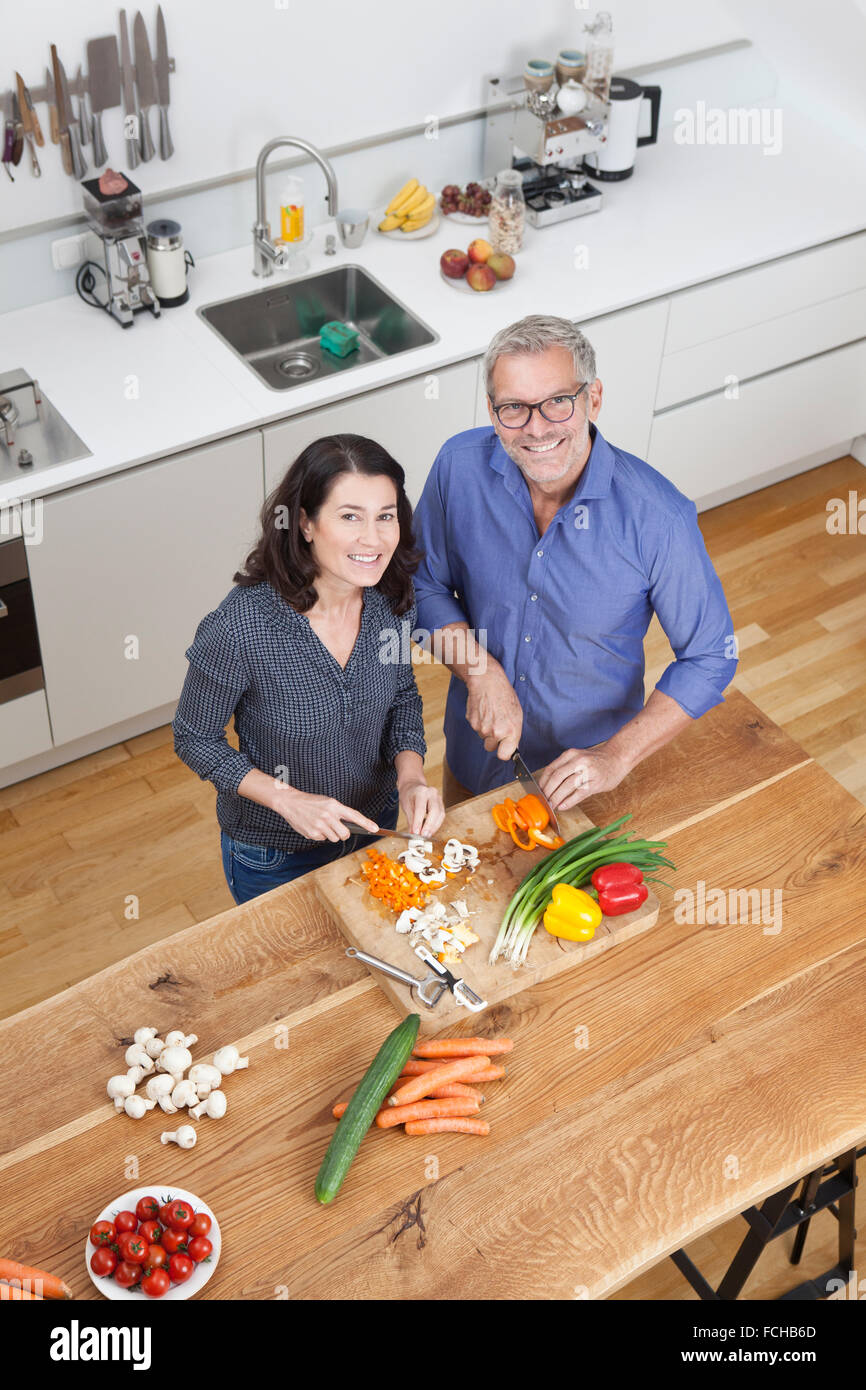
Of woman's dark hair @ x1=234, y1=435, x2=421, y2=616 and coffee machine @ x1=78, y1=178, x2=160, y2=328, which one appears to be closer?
woman's dark hair @ x1=234, y1=435, x2=421, y2=616

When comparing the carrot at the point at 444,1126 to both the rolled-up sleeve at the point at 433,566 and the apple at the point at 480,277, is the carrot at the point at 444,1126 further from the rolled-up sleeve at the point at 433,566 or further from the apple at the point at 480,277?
the apple at the point at 480,277

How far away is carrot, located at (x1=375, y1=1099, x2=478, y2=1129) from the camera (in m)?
1.90

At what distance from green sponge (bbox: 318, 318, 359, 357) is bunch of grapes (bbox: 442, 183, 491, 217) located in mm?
546

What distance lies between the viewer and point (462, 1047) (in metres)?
1.98

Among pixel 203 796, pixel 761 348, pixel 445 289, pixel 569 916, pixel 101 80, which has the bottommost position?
Answer: pixel 203 796

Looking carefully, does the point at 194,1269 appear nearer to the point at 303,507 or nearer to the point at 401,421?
the point at 303,507

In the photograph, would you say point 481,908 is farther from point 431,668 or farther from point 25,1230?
point 431,668

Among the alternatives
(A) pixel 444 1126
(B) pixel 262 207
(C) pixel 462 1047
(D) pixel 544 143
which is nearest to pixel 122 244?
(B) pixel 262 207

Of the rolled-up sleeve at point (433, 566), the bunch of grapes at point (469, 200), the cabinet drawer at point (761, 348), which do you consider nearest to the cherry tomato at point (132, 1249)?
the rolled-up sleeve at point (433, 566)

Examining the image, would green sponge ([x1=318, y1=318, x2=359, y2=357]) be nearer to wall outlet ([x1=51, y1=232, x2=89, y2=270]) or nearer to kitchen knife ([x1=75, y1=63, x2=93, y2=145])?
wall outlet ([x1=51, y1=232, x2=89, y2=270])

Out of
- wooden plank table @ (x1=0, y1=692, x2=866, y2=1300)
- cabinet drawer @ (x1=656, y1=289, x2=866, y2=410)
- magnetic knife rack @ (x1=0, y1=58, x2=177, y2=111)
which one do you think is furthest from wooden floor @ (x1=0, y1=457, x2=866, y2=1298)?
magnetic knife rack @ (x1=0, y1=58, x2=177, y2=111)

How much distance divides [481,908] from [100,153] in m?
2.34

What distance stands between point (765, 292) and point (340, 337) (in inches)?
51.0

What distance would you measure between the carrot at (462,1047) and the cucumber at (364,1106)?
0.03 m
